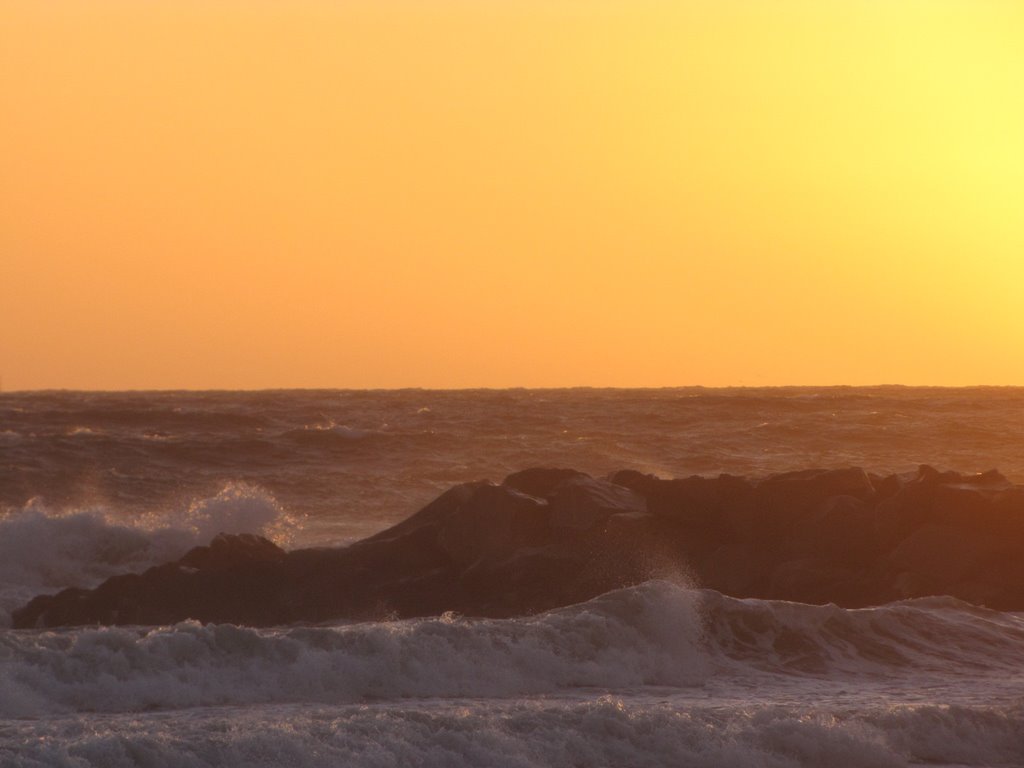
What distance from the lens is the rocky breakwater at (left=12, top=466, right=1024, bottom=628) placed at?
1669 centimetres

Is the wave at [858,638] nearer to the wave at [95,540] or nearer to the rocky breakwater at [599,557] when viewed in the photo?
the rocky breakwater at [599,557]

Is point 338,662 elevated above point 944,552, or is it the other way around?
point 944,552

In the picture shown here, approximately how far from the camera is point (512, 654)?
1327 cm

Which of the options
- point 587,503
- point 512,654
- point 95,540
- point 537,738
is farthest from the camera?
point 95,540

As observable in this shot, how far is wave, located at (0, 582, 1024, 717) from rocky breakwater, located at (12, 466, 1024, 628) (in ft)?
5.57

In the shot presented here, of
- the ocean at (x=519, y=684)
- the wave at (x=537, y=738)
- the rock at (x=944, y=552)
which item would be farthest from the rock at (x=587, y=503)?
the wave at (x=537, y=738)

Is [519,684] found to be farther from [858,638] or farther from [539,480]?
[539,480]

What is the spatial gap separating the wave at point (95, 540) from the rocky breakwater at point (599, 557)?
297 cm

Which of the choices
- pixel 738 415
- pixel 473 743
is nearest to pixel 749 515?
pixel 473 743

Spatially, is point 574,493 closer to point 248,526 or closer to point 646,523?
point 646,523

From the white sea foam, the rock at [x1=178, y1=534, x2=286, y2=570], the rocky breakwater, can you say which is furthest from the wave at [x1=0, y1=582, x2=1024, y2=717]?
the rock at [x1=178, y1=534, x2=286, y2=570]

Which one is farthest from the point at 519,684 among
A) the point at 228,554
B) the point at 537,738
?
the point at 228,554

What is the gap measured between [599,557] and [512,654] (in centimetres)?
425

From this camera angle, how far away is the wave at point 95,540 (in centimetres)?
2075
